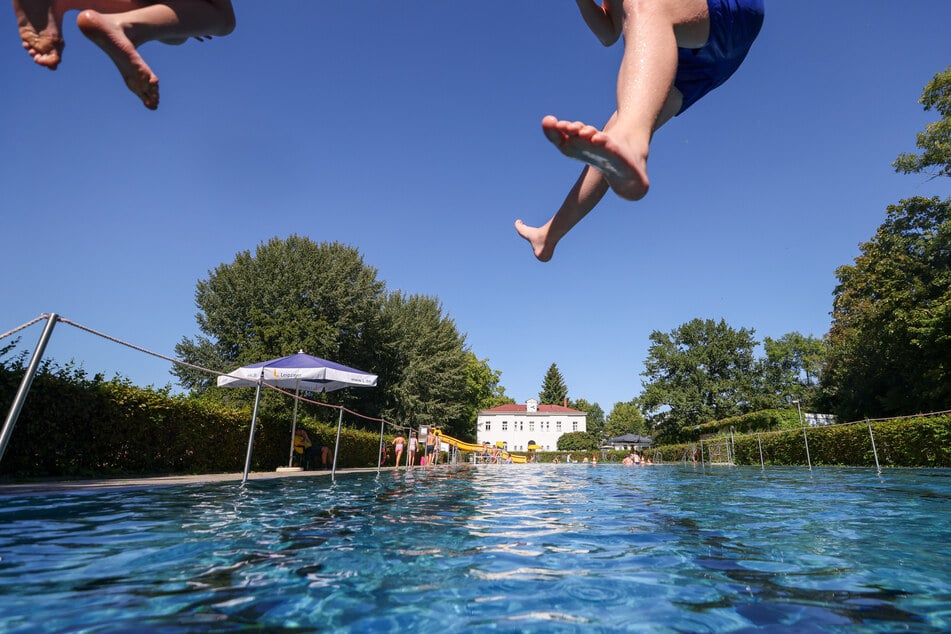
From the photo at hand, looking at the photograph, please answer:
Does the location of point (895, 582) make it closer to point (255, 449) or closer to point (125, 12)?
point (125, 12)

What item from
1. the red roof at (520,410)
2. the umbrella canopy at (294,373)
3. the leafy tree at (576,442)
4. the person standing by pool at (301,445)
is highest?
the red roof at (520,410)

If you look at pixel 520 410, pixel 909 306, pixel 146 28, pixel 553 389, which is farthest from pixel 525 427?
pixel 146 28

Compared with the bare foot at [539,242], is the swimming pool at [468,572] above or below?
below

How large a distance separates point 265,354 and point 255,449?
15.8m

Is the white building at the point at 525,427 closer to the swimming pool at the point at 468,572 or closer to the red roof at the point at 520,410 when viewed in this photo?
the red roof at the point at 520,410

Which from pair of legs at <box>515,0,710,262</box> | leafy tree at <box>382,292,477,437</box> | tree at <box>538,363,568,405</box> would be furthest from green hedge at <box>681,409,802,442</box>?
tree at <box>538,363,568,405</box>

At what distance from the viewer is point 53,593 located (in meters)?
1.37

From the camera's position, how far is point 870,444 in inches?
586

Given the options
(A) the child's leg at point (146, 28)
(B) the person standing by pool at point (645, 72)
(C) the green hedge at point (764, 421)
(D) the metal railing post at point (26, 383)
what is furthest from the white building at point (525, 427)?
(A) the child's leg at point (146, 28)

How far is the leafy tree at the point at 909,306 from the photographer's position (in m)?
19.4

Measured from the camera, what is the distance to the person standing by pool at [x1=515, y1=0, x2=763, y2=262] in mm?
1483

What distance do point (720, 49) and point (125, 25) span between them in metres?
2.18

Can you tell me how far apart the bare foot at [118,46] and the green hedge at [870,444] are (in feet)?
55.1

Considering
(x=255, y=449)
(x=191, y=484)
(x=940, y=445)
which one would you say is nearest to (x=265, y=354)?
(x=255, y=449)
